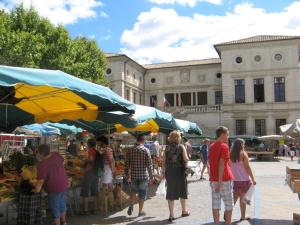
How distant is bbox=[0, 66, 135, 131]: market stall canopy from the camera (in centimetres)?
597

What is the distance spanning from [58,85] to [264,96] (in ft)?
153

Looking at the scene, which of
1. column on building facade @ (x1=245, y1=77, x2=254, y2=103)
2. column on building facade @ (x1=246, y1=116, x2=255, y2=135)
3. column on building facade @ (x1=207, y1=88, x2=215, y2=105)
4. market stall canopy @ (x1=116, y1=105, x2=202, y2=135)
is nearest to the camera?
market stall canopy @ (x1=116, y1=105, x2=202, y2=135)

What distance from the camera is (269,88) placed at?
50.4 metres

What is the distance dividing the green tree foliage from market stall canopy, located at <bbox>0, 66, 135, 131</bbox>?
15203mm

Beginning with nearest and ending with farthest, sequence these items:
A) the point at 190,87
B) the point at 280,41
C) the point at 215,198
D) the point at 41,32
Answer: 1. the point at 215,198
2. the point at 41,32
3. the point at 280,41
4. the point at 190,87

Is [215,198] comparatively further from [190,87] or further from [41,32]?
[190,87]

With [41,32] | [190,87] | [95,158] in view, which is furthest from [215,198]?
[190,87]

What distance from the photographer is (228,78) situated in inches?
2024

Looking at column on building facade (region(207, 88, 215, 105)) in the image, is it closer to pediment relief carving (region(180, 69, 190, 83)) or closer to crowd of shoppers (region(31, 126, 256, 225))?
pediment relief carving (region(180, 69, 190, 83))

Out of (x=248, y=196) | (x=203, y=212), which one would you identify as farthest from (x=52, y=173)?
(x=203, y=212)

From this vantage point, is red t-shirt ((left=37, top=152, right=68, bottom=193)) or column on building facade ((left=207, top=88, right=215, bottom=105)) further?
column on building facade ((left=207, top=88, right=215, bottom=105))

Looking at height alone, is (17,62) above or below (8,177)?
above

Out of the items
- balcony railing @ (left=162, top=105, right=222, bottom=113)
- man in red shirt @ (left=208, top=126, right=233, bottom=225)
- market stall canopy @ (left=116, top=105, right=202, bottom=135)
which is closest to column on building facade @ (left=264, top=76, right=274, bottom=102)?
balcony railing @ (left=162, top=105, right=222, bottom=113)

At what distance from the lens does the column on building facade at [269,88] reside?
50312 mm
